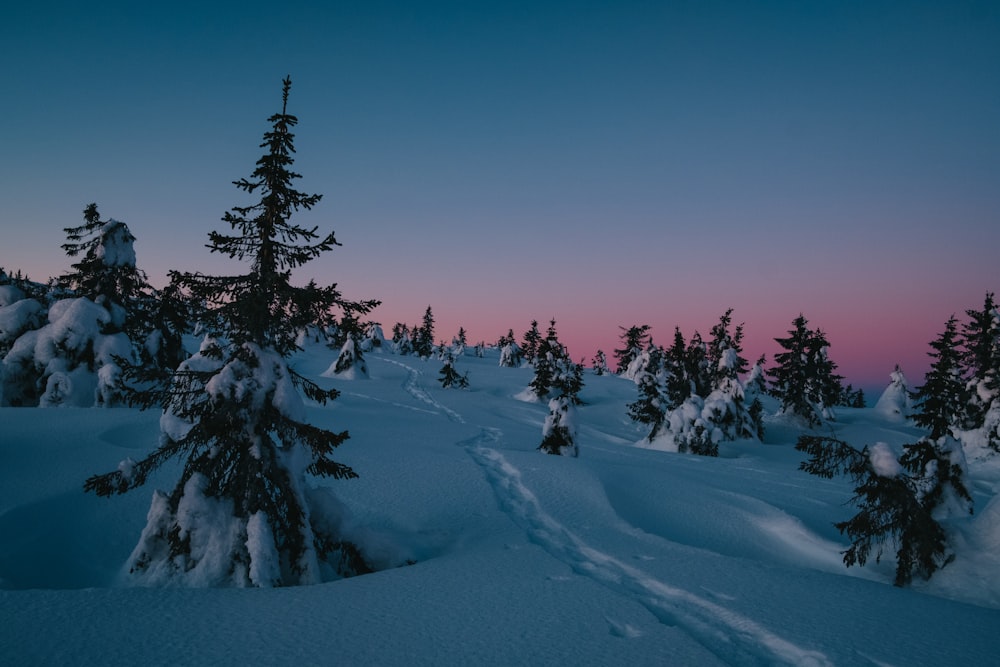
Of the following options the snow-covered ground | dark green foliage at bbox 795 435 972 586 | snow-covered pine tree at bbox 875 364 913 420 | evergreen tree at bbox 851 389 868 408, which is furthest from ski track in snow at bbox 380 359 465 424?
evergreen tree at bbox 851 389 868 408

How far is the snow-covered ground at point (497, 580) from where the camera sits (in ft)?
13.1

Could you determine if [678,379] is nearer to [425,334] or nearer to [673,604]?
[673,604]

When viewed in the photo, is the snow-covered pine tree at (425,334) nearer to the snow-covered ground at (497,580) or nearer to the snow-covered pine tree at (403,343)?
the snow-covered pine tree at (403,343)

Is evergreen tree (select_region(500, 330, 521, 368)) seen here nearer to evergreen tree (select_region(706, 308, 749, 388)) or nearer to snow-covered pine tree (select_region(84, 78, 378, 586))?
evergreen tree (select_region(706, 308, 749, 388))

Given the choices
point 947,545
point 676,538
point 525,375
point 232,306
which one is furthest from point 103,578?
point 525,375

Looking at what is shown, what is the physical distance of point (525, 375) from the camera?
5466 cm

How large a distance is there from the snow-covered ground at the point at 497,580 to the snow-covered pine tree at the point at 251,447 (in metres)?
0.63

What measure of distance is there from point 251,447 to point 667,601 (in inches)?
218

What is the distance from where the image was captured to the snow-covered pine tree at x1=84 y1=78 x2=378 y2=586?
568cm

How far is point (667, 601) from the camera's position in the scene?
5.38 m

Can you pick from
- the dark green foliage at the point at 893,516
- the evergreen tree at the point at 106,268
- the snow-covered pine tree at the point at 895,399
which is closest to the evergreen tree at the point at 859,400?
the snow-covered pine tree at the point at 895,399

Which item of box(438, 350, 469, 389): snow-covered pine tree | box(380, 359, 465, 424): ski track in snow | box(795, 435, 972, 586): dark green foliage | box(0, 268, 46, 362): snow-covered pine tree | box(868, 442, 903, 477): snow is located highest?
box(0, 268, 46, 362): snow-covered pine tree

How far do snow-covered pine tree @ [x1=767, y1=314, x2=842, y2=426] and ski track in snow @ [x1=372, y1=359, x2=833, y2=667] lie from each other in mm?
34416

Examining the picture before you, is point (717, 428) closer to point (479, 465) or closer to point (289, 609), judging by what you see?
point (479, 465)
